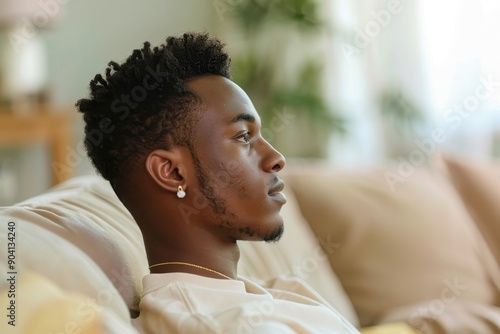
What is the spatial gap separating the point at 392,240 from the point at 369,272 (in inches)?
3.9

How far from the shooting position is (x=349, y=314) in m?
1.96

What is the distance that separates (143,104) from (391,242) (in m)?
1.10

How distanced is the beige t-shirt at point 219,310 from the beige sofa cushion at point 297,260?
55cm

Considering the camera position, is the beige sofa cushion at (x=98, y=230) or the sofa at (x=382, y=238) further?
the sofa at (x=382, y=238)

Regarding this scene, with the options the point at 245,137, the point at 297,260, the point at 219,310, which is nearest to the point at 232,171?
the point at 245,137

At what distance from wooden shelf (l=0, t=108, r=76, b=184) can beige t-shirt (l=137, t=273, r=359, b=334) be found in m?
2.75

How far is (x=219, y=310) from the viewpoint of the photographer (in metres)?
1.04

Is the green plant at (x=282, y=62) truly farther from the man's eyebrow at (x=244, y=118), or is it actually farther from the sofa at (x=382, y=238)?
the man's eyebrow at (x=244, y=118)

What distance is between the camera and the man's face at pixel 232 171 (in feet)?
3.65

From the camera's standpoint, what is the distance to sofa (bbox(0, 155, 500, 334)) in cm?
147

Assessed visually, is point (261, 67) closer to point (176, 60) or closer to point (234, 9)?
point (234, 9)

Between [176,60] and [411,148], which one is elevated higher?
[176,60]

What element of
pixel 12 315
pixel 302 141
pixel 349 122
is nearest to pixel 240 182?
pixel 12 315

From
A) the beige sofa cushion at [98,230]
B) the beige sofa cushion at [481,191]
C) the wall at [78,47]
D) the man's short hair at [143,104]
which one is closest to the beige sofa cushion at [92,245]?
the beige sofa cushion at [98,230]
